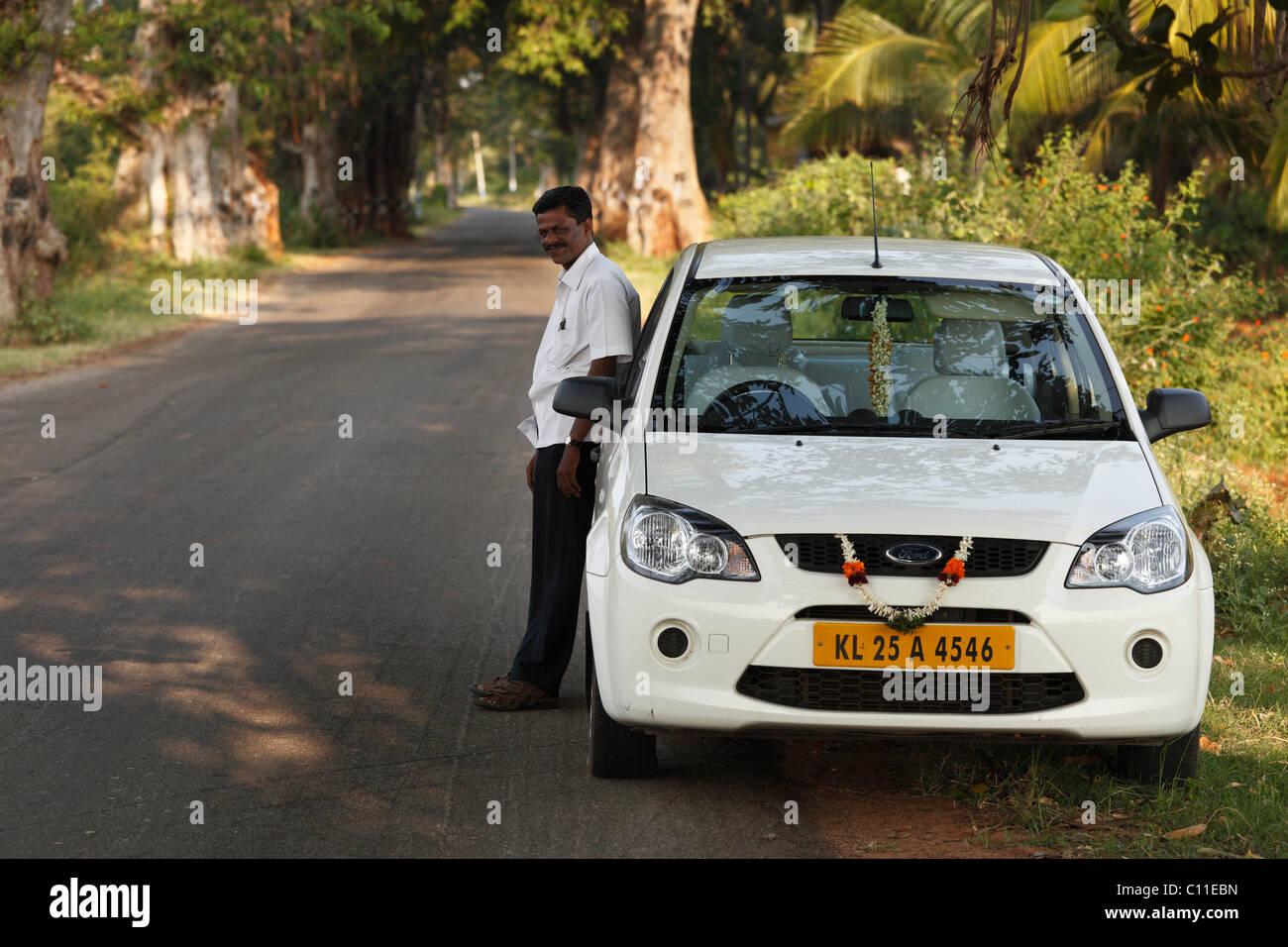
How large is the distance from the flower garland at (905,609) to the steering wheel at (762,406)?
3.20 feet

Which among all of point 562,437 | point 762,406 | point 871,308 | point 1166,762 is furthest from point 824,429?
point 1166,762

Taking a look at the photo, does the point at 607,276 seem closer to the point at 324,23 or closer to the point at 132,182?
the point at 324,23

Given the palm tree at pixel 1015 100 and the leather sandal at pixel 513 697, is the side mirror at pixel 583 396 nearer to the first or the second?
the leather sandal at pixel 513 697

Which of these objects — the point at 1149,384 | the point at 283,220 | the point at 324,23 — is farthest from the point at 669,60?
the point at 1149,384

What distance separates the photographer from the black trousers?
5.64 meters

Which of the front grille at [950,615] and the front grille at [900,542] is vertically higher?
the front grille at [900,542]

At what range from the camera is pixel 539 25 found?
110 feet

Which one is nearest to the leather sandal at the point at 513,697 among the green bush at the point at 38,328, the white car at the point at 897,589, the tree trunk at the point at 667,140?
the white car at the point at 897,589

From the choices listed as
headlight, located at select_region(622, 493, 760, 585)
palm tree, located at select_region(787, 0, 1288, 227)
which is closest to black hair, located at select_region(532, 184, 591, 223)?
headlight, located at select_region(622, 493, 760, 585)

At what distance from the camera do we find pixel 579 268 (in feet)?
18.6

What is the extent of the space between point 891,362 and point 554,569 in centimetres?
143

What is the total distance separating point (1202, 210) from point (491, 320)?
12705 mm

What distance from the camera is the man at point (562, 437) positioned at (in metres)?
5.62
